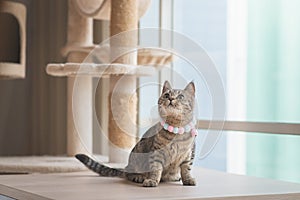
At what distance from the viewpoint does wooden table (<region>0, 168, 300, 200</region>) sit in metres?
1.42

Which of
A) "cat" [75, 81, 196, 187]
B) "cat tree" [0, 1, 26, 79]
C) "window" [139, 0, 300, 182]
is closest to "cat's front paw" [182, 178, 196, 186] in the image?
"cat" [75, 81, 196, 187]

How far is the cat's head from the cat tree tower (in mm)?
201

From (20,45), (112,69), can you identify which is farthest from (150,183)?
(20,45)

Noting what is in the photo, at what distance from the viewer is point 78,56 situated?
98.7 inches

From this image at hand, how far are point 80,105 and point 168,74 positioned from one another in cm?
46

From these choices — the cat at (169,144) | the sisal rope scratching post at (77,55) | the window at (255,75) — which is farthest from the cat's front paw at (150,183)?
the sisal rope scratching post at (77,55)

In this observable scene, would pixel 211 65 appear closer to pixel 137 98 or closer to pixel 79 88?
pixel 137 98

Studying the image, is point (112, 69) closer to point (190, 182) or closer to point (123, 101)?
point (123, 101)

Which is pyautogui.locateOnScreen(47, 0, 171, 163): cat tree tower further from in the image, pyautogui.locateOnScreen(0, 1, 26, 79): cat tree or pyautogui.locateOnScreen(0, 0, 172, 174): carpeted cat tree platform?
pyautogui.locateOnScreen(0, 1, 26, 79): cat tree

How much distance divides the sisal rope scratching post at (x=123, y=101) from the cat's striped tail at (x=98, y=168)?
0.35ft

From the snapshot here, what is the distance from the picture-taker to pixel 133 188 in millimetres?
1549

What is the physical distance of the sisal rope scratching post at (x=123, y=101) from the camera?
5.92 ft

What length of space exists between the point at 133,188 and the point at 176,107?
225mm

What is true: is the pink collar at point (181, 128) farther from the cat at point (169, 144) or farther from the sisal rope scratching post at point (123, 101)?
the sisal rope scratching post at point (123, 101)
